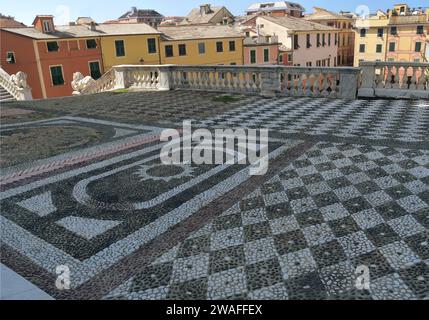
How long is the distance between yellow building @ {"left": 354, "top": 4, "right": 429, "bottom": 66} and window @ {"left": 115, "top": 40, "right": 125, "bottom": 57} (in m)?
41.4

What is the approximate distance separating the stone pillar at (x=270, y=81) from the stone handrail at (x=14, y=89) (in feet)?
58.7

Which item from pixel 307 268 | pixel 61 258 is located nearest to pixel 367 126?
pixel 307 268

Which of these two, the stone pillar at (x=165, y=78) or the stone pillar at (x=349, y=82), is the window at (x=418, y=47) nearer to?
the stone pillar at (x=165, y=78)

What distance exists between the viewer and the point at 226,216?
17.4ft

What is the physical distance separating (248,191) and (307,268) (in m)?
2.18

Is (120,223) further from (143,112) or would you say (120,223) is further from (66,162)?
(143,112)

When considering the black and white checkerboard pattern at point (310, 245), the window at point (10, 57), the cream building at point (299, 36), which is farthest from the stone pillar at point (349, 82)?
the cream building at point (299, 36)

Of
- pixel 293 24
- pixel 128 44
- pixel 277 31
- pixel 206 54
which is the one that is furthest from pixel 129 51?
pixel 293 24

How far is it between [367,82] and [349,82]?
0.71m

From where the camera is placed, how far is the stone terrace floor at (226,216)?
3.91 m

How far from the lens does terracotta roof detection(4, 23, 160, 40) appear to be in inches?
1494

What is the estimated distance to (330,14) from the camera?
241 feet

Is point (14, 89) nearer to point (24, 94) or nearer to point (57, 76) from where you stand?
point (24, 94)

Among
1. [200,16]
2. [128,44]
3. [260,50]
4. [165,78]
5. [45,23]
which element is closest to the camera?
[165,78]
